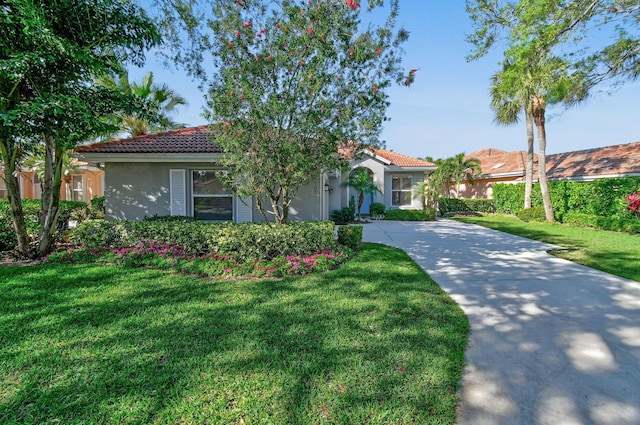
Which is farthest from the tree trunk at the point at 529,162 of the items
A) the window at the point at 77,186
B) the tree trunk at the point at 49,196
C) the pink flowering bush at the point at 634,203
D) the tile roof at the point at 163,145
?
the window at the point at 77,186

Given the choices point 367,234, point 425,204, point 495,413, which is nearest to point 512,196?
point 425,204

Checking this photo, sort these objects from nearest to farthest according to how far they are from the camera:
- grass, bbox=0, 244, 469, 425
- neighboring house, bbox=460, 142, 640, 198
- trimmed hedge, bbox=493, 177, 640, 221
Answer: grass, bbox=0, 244, 469, 425 → trimmed hedge, bbox=493, 177, 640, 221 → neighboring house, bbox=460, 142, 640, 198

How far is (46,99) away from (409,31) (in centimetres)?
724

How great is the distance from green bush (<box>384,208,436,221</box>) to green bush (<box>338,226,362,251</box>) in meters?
9.37

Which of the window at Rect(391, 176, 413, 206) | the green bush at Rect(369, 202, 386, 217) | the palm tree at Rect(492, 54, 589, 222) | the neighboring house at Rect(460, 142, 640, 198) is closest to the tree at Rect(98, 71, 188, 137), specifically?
the green bush at Rect(369, 202, 386, 217)

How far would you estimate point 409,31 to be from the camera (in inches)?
272

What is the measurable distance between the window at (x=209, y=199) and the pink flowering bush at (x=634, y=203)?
1558 cm

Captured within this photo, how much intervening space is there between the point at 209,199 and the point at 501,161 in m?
25.2

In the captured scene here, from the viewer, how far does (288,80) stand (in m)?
6.73

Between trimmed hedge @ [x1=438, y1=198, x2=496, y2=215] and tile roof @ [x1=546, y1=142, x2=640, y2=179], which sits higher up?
tile roof @ [x1=546, y1=142, x2=640, y2=179]

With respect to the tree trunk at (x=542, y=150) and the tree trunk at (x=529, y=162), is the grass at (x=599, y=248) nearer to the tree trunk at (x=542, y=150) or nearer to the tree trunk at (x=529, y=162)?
the tree trunk at (x=542, y=150)

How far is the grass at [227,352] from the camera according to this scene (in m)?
2.45

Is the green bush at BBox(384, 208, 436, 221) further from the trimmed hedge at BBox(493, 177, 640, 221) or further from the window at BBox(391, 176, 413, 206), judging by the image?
the trimmed hedge at BBox(493, 177, 640, 221)

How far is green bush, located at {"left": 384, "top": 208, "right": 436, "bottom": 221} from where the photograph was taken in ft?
56.7
